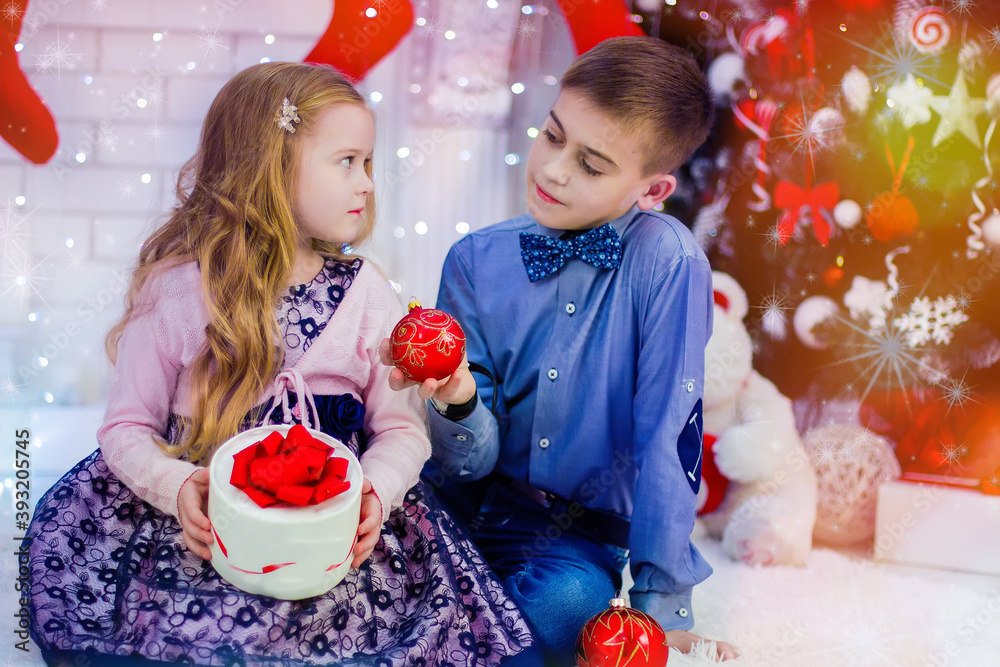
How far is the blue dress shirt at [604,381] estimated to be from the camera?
1.52m

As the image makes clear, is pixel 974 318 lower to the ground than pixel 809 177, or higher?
lower

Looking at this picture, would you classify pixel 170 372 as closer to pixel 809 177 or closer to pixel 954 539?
pixel 809 177

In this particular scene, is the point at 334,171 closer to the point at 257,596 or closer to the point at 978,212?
the point at 257,596

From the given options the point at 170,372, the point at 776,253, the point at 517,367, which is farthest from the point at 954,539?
→ the point at 170,372

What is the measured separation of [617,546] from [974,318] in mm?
1014

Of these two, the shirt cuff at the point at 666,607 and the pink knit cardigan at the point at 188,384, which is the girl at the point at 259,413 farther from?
the shirt cuff at the point at 666,607

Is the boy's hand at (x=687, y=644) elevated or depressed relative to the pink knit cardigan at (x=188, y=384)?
depressed

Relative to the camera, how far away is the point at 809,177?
6.09 feet

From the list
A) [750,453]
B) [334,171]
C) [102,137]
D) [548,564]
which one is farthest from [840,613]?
[102,137]

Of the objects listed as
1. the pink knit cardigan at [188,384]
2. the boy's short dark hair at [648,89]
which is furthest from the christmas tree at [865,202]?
the pink knit cardigan at [188,384]

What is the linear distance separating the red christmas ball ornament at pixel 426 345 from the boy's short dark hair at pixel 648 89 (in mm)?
525

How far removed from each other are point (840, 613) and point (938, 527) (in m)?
0.43

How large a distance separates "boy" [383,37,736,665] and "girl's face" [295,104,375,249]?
30 centimetres

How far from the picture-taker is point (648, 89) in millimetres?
1518
